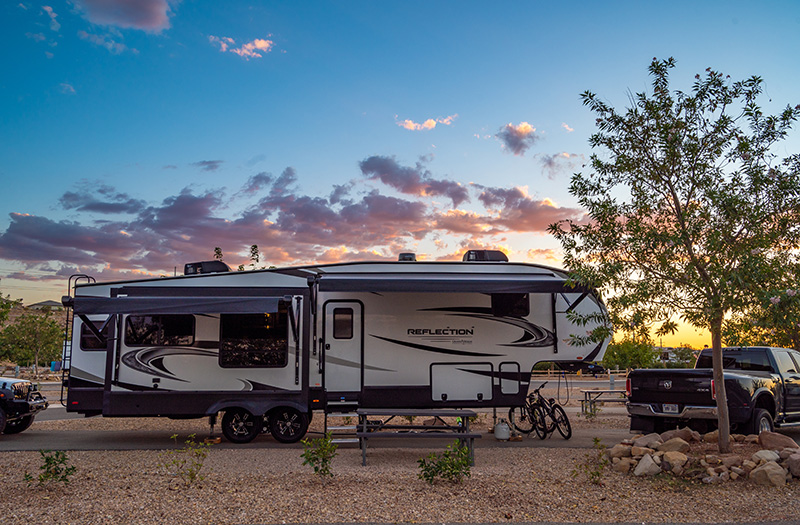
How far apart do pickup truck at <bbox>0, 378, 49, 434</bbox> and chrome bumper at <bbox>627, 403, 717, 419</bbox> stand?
38.1 feet

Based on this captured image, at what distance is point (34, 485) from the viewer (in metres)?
7.17

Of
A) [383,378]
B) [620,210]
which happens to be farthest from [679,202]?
[383,378]

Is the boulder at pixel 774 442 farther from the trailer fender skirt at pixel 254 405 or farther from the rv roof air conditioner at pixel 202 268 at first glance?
the rv roof air conditioner at pixel 202 268

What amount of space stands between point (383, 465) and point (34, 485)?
14.4ft

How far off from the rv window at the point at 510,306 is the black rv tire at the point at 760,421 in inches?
158

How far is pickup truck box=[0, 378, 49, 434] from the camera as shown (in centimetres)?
1176

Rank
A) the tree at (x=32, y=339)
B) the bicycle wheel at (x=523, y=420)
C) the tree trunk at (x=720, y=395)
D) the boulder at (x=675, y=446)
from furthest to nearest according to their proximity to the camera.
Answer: the tree at (x=32, y=339) < the bicycle wheel at (x=523, y=420) < the tree trunk at (x=720, y=395) < the boulder at (x=675, y=446)

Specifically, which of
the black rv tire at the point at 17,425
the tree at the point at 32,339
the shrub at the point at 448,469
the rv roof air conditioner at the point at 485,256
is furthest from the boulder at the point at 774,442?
the tree at the point at 32,339

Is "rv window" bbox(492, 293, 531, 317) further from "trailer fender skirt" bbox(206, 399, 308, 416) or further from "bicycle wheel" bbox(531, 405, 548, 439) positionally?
"trailer fender skirt" bbox(206, 399, 308, 416)

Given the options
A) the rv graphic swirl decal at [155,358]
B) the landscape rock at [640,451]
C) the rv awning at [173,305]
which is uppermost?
the rv awning at [173,305]

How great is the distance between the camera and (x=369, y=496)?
667 centimetres

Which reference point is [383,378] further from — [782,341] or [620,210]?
[782,341]

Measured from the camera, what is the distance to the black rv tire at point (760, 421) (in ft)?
32.2

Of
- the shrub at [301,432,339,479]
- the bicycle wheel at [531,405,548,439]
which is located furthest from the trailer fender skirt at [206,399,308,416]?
the bicycle wheel at [531,405,548,439]
